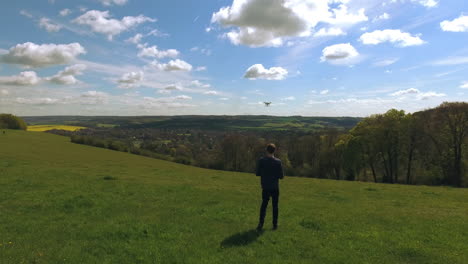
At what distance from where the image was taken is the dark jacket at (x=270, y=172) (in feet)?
33.6

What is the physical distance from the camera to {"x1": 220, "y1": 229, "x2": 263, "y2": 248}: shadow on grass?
915cm

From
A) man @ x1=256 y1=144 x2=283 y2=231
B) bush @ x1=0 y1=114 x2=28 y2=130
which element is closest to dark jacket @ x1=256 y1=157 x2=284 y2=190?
man @ x1=256 y1=144 x2=283 y2=231

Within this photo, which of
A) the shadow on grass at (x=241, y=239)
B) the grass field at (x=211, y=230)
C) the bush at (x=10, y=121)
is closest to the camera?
the grass field at (x=211, y=230)

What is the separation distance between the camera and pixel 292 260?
26.4 feet

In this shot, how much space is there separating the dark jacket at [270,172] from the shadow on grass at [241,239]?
1801 millimetres

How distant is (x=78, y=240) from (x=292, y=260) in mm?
7311

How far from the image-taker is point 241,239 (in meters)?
9.62

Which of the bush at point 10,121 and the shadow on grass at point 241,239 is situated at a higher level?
the bush at point 10,121

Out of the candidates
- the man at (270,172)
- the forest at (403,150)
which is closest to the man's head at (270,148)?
the man at (270,172)

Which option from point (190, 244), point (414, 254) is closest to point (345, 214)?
point (414, 254)

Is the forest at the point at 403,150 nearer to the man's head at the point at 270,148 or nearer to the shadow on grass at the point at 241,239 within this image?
the man's head at the point at 270,148

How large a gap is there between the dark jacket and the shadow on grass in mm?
1801

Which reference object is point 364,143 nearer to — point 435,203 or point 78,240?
point 435,203

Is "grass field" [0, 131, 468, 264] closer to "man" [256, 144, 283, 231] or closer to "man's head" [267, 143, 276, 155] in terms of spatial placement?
"man" [256, 144, 283, 231]
